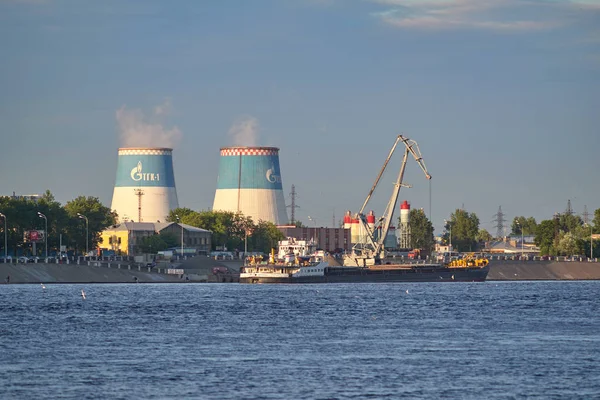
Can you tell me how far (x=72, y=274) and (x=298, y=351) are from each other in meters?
103

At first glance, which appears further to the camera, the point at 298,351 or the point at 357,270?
the point at 357,270

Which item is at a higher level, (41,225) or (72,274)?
(41,225)

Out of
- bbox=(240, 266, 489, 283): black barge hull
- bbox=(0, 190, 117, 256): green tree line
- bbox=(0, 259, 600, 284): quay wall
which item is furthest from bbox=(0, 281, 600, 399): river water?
bbox=(0, 190, 117, 256): green tree line

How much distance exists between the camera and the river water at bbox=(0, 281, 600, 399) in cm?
4700

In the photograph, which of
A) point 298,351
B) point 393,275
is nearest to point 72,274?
point 393,275

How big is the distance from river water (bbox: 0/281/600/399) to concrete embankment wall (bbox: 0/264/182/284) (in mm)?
53237

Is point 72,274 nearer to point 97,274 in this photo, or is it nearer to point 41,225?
point 97,274

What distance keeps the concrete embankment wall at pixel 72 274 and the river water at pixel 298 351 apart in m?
53.2

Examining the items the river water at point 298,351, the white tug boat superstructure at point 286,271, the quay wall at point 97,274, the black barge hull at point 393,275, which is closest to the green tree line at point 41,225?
the quay wall at point 97,274

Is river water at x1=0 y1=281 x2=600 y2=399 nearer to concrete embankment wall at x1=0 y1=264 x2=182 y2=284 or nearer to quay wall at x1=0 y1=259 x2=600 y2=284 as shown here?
concrete embankment wall at x1=0 y1=264 x2=182 y2=284

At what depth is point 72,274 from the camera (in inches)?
6255

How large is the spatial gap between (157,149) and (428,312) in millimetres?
112722

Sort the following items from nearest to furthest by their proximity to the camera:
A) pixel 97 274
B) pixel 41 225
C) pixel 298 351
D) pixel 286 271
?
pixel 298 351 → pixel 97 274 → pixel 286 271 → pixel 41 225

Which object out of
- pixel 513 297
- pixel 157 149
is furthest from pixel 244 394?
pixel 157 149
